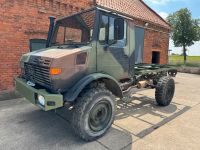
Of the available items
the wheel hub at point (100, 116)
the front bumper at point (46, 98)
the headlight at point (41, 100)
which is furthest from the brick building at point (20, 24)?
the wheel hub at point (100, 116)

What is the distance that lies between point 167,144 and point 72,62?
95.8 inches

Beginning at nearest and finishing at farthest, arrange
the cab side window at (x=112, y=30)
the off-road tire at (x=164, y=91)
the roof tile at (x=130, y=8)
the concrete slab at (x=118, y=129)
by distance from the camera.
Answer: the concrete slab at (x=118, y=129)
the cab side window at (x=112, y=30)
the off-road tire at (x=164, y=91)
the roof tile at (x=130, y=8)

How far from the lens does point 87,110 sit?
349 cm

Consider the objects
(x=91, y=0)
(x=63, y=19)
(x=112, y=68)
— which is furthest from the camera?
(x=91, y=0)

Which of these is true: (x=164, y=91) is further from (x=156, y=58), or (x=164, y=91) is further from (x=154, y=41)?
(x=156, y=58)

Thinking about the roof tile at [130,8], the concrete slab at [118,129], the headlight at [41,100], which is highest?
the roof tile at [130,8]

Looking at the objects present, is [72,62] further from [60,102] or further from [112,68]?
[112,68]

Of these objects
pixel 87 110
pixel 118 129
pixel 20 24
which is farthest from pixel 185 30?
pixel 87 110

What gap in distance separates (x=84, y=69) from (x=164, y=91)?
10.2 feet

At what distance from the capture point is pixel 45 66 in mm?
3424

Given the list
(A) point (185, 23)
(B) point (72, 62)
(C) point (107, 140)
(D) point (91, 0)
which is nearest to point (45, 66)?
(B) point (72, 62)

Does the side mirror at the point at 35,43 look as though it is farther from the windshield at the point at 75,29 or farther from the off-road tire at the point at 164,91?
the off-road tire at the point at 164,91

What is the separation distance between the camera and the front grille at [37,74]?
11.4 feet

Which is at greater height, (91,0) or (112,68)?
(91,0)
